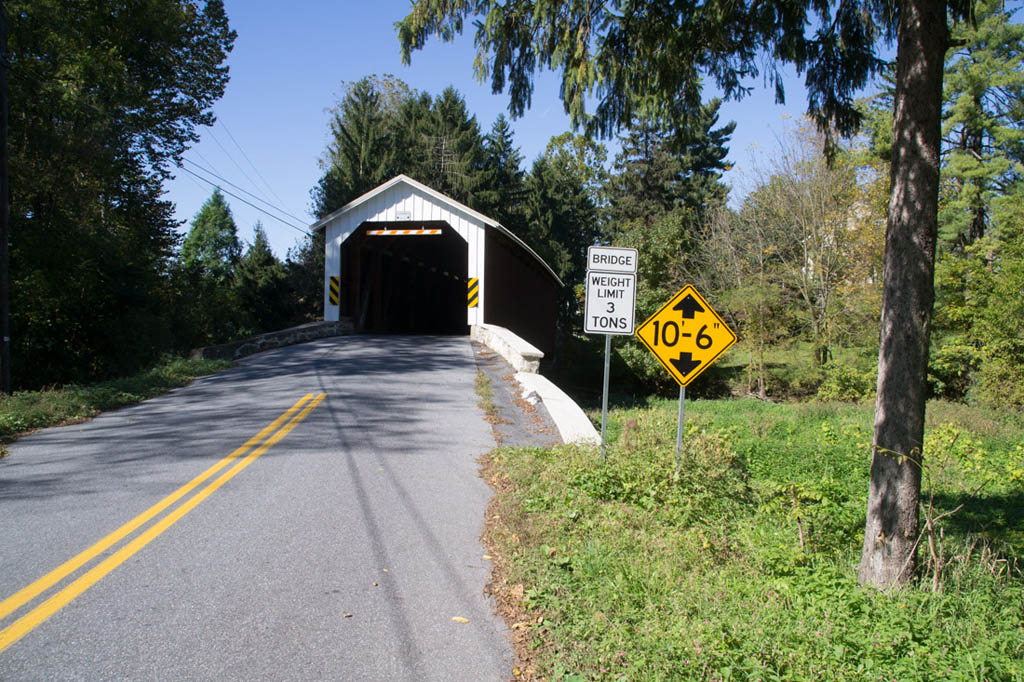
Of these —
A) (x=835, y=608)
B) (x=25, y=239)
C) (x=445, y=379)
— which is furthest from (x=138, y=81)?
(x=835, y=608)

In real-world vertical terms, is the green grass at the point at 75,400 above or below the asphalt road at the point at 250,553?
above

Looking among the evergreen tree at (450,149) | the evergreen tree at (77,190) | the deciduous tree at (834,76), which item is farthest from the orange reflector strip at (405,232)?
the evergreen tree at (450,149)

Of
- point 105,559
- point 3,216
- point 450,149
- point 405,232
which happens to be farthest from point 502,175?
point 105,559

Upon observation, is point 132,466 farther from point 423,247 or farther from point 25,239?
point 423,247

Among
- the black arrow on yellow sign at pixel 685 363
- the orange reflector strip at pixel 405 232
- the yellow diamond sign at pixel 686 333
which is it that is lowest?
the black arrow on yellow sign at pixel 685 363

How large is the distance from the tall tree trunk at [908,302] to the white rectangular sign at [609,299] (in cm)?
350

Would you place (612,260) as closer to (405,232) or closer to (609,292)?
(609,292)

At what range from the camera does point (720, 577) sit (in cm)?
471

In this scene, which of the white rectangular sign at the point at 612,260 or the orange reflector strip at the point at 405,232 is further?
the orange reflector strip at the point at 405,232

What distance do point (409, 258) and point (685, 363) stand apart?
25866 mm

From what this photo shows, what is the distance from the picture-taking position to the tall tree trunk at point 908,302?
455 centimetres

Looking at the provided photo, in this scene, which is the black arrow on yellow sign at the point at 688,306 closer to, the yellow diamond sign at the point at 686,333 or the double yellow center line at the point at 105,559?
the yellow diamond sign at the point at 686,333

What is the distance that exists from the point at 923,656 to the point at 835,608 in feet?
1.96

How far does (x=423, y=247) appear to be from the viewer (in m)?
31.4
